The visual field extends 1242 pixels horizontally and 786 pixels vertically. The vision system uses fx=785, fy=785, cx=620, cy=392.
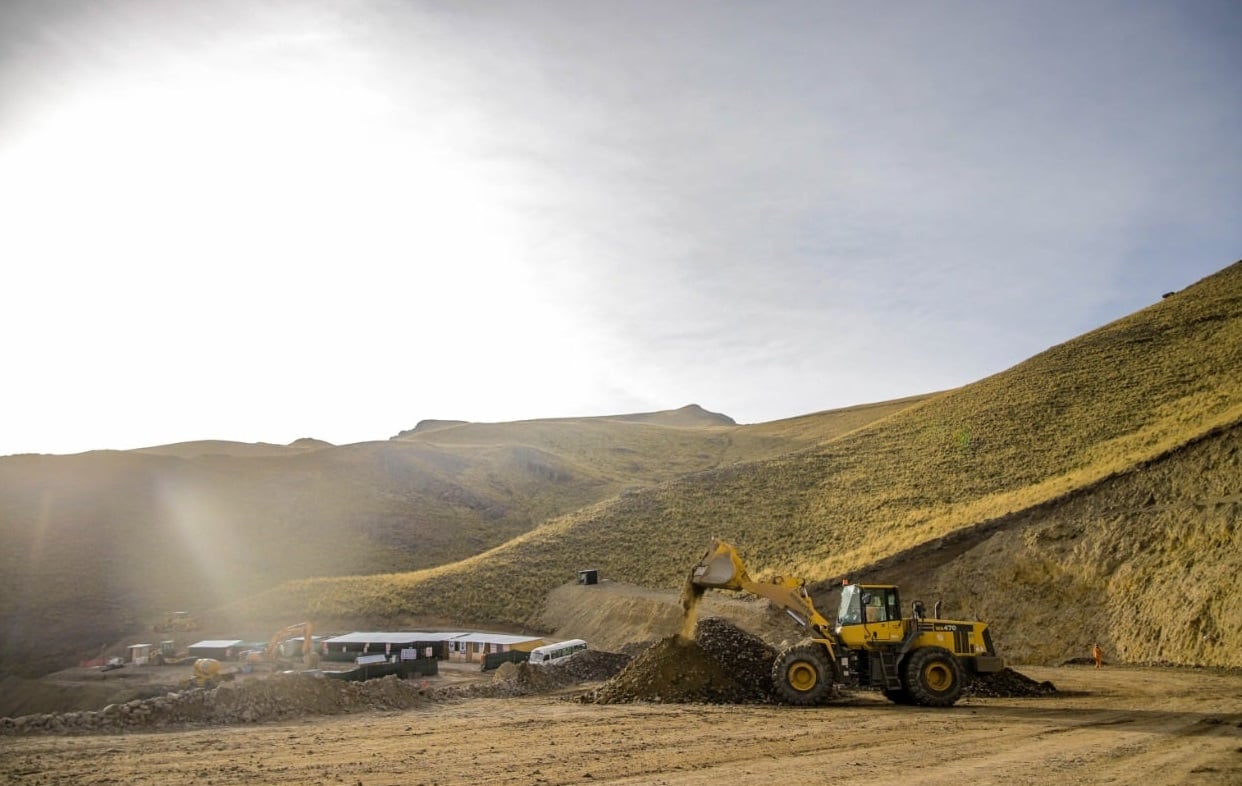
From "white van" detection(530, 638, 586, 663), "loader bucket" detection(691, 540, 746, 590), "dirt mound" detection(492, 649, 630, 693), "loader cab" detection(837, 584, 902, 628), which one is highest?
"loader bucket" detection(691, 540, 746, 590)

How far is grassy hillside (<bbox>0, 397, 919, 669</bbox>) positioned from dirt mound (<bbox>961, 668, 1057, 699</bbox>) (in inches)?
1643

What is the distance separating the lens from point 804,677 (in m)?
17.5

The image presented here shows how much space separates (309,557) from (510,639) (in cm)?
2822

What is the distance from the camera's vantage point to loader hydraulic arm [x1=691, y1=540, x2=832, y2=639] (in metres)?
17.8

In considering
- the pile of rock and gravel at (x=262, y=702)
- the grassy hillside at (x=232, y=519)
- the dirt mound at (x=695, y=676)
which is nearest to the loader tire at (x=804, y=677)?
the dirt mound at (x=695, y=676)

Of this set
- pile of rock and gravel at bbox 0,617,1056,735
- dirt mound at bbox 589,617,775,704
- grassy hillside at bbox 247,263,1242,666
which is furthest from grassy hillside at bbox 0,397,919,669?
dirt mound at bbox 589,617,775,704

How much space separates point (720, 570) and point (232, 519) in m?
54.7

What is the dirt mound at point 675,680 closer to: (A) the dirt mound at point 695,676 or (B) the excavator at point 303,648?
(A) the dirt mound at point 695,676

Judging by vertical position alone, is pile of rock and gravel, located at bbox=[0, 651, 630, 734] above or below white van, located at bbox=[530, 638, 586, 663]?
above

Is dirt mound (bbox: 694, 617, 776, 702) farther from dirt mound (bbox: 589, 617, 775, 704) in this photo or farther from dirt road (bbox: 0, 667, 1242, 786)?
dirt road (bbox: 0, 667, 1242, 786)

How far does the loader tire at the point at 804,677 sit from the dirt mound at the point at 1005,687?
381 cm

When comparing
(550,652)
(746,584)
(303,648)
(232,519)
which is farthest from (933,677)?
(232,519)

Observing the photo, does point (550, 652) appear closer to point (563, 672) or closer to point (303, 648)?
point (563, 672)

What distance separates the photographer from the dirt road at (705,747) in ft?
35.5
